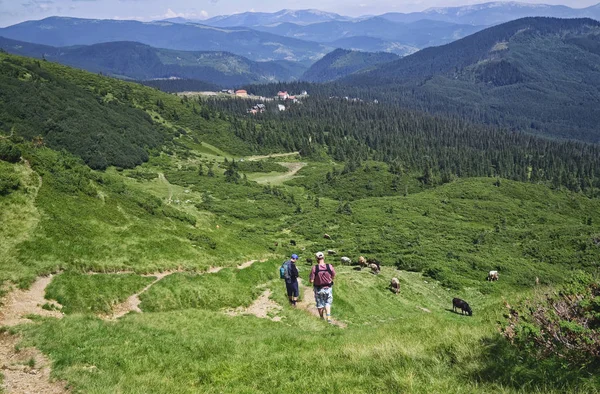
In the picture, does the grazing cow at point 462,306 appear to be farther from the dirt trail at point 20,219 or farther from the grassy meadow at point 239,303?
the dirt trail at point 20,219

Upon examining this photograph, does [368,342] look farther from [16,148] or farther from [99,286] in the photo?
[16,148]

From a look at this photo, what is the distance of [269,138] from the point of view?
199 m

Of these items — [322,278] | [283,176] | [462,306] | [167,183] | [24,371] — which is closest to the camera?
[24,371]

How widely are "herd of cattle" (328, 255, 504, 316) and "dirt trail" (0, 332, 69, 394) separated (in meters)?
31.4

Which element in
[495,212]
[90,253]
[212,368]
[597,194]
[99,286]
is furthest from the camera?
[597,194]

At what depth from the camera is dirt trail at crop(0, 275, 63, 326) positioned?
17750 mm

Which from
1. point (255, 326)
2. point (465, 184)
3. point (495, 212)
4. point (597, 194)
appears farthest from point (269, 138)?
point (255, 326)

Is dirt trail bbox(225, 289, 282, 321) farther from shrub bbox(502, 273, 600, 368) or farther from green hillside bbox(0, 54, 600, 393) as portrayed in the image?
shrub bbox(502, 273, 600, 368)

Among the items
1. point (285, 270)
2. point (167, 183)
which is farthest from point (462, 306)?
point (167, 183)

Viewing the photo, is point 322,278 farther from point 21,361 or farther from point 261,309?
point 21,361

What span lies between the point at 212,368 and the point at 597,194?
212 m

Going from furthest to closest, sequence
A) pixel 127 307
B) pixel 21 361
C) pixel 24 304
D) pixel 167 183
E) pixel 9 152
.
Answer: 1. pixel 167 183
2. pixel 9 152
3. pixel 127 307
4. pixel 24 304
5. pixel 21 361

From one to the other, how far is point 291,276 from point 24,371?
15.6 meters

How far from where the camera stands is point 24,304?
1972 centimetres
